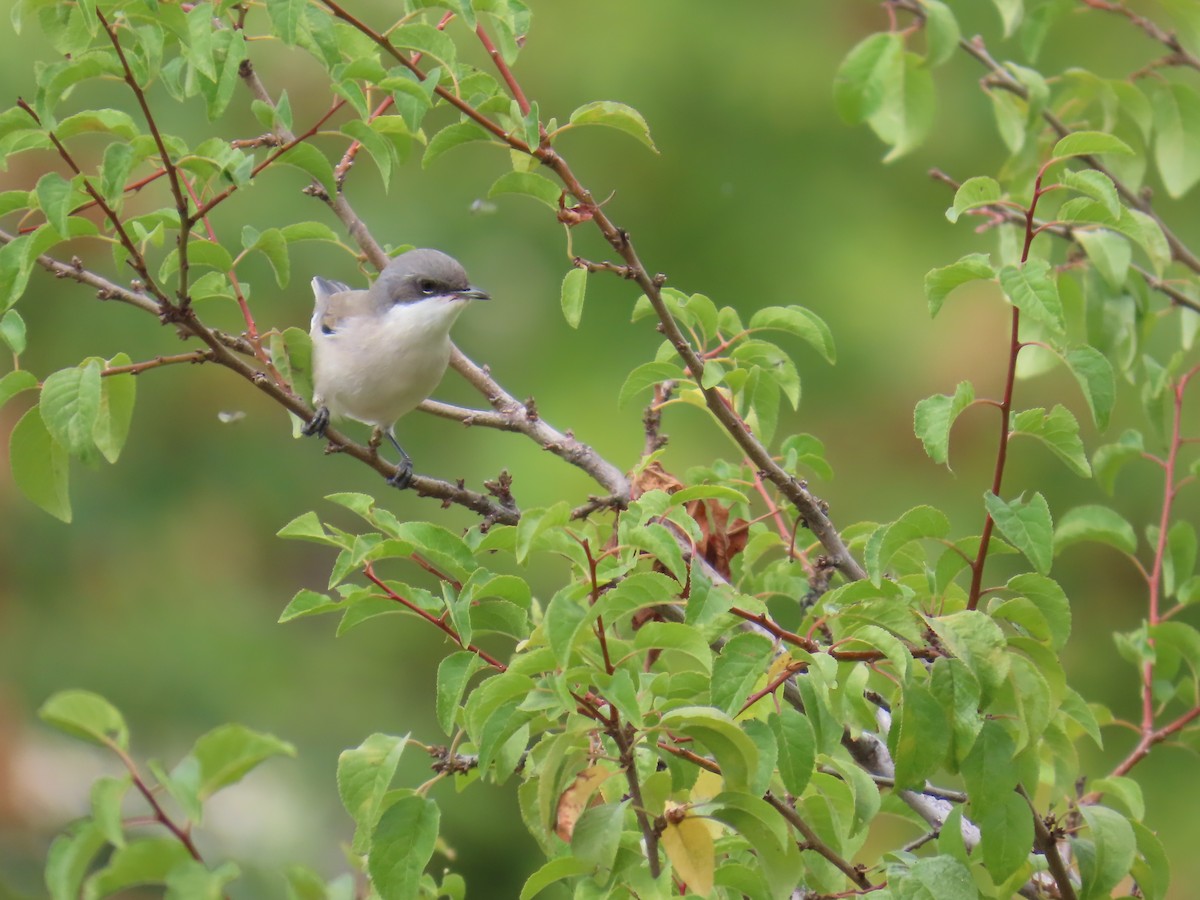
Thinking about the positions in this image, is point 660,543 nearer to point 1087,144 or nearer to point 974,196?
point 974,196

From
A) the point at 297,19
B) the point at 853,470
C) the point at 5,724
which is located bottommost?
the point at 5,724

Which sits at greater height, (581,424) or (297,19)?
(297,19)

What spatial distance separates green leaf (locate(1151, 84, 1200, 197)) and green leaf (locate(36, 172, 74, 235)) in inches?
86.1

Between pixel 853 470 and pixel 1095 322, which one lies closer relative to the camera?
pixel 1095 322

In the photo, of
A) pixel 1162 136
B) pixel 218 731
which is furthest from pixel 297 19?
pixel 1162 136

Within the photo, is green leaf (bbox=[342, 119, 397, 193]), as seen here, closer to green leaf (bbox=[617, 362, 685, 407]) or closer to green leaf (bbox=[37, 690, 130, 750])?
green leaf (bbox=[617, 362, 685, 407])

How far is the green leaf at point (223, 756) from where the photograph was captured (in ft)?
4.32

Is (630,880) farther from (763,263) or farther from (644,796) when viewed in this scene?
(763,263)

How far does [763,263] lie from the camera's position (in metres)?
7.13

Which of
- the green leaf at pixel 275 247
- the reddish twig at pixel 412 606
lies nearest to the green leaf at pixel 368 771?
the reddish twig at pixel 412 606

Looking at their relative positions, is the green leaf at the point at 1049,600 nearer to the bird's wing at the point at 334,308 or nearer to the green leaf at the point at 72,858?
the green leaf at the point at 72,858

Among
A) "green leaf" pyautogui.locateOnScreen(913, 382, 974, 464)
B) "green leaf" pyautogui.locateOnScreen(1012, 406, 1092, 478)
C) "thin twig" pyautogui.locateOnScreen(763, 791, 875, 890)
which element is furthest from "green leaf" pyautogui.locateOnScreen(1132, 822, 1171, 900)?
"green leaf" pyautogui.locateOnScreen(913, 382, 974, 464)

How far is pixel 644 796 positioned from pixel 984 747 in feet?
1.41

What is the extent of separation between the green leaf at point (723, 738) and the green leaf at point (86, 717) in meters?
0.62
